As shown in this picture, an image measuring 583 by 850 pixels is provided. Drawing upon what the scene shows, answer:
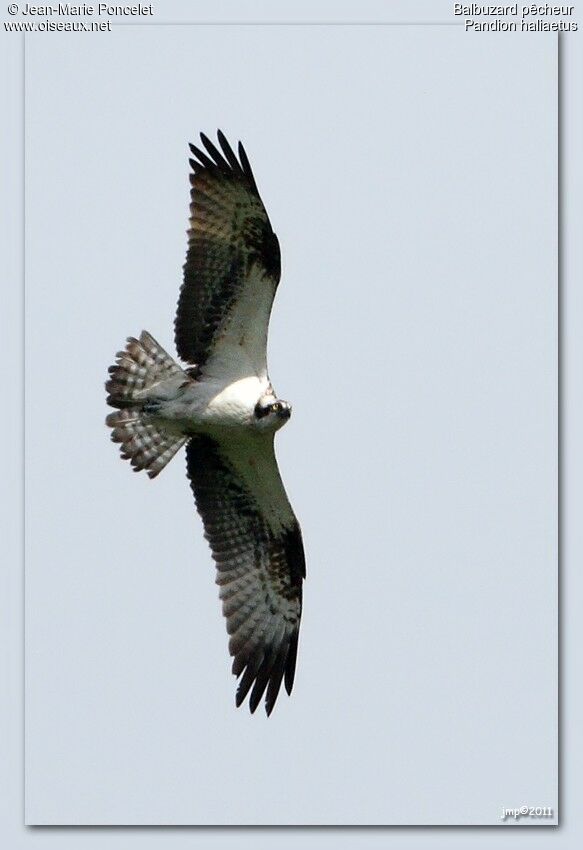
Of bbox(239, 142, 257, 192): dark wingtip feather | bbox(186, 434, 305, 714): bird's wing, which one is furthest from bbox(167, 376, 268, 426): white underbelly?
bbox(239, 142, 257, 192): dark wingtip feather

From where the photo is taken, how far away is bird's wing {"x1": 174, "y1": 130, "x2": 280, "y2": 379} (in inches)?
396

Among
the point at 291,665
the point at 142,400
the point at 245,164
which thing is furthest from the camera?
the point at 291,665

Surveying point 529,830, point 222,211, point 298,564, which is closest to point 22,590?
point 298,564

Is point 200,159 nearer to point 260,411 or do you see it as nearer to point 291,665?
point 260,411

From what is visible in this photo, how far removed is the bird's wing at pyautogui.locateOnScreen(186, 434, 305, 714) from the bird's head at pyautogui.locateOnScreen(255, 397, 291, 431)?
0.43 meters

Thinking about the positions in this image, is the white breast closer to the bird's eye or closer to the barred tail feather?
the bird's eye

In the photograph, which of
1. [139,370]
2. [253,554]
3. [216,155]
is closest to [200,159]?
[216,155]

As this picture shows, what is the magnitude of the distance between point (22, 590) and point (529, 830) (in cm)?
335

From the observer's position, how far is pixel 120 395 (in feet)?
34.4

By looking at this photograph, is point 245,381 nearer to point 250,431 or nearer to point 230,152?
point 250,431

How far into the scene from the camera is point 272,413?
10.0 m

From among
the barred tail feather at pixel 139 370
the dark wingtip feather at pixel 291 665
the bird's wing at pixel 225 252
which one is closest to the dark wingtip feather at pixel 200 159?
the bird's wing at pixel 225 252

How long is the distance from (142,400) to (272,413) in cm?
93

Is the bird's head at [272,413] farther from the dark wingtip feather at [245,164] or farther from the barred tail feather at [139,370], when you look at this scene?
the dark wingtip feather at [245,164]
